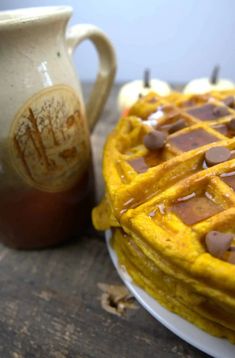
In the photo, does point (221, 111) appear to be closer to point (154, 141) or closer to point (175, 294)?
point (154, 141)

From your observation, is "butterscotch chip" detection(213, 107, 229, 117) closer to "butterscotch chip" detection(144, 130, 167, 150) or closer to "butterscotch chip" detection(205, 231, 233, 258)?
"butterscotch chip" detection(144, 130, 167, 150)

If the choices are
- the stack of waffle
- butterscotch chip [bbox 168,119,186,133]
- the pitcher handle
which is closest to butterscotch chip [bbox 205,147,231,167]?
the stack of waffle

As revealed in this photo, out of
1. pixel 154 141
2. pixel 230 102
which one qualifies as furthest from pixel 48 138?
pixel 230 102

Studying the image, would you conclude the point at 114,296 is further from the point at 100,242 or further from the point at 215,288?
the point at 215,288

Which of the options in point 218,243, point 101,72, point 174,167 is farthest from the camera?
point 101,72

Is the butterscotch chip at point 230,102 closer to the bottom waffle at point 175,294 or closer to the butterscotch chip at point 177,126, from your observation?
the butterscotch chip at point 177,126
